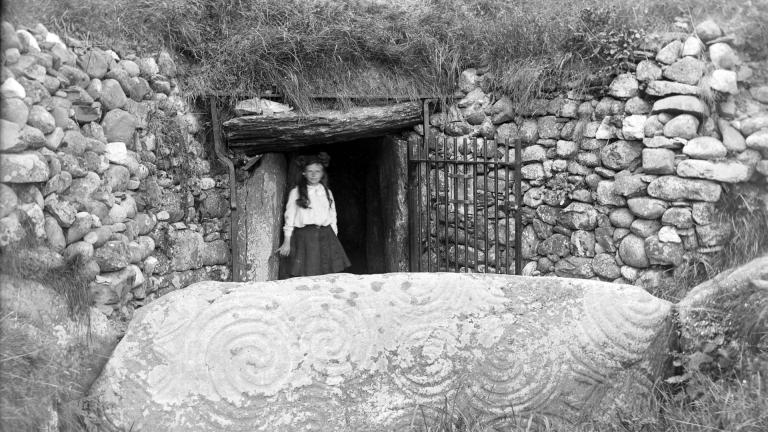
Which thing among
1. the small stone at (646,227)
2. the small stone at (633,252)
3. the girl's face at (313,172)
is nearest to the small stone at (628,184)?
the small stone at (646,227)

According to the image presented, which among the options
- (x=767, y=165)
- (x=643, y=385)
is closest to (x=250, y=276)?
(x=643, y=385)

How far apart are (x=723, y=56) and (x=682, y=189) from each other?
1010 mm

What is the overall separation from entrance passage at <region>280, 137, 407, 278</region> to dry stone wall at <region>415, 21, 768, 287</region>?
0.95 metres

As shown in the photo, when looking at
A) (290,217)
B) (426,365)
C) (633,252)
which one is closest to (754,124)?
(633,252)

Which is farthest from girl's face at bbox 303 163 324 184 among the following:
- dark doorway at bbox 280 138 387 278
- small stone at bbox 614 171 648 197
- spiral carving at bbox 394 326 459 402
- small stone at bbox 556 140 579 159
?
spiral carving at bbox 394 326 459 402

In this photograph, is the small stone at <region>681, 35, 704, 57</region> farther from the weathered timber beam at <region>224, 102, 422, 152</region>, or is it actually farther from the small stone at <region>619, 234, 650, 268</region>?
the weathered timber beam at <region>224, 102, 422, 152</region>

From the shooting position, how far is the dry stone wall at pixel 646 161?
5.12 meters

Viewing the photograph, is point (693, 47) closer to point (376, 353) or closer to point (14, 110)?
point (376, 353)

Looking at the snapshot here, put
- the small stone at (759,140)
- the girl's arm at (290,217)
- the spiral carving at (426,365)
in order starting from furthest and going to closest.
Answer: the girl's arm at (290,217) → the small stone at (759,140) → the spiral carving at (426,365)

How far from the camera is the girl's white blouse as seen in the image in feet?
20.4

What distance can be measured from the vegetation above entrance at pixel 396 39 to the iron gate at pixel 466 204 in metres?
0.59

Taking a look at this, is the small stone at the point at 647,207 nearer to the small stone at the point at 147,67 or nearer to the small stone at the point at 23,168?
the small stone at the point at 147,67

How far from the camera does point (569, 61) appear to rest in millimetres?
5785

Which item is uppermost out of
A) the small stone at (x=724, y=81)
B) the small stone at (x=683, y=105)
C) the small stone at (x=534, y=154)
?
the small stone at (x=724, y=81)
